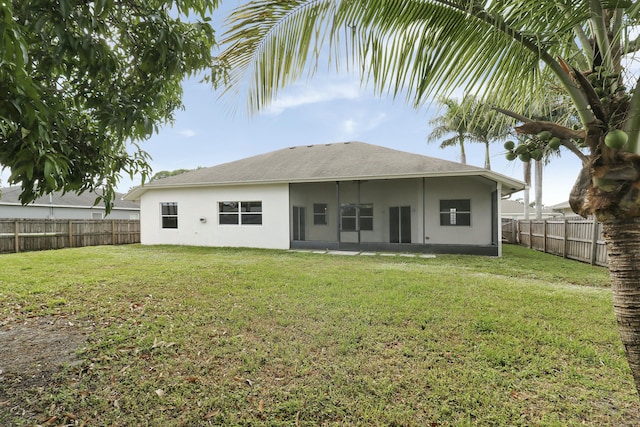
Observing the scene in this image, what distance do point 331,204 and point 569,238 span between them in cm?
993

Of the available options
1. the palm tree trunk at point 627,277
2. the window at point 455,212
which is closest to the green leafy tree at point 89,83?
the palm tree trunk at point 627,277

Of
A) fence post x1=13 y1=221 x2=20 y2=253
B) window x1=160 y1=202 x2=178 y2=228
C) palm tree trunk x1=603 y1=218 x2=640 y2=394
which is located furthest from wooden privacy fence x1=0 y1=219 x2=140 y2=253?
palm tree trunk x1=603 y1=218 x2=640 y2=394

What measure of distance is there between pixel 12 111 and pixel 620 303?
3.23 meters

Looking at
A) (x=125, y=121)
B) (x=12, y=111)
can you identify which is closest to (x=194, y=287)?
(x=125, y=121)

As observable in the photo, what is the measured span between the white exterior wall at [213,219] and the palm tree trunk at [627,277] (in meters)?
12.6

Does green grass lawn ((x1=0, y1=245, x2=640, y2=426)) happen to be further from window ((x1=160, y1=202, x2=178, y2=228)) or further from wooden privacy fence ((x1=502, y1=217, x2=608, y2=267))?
window ((x1=160, y1=202, x2=178, y2=228))

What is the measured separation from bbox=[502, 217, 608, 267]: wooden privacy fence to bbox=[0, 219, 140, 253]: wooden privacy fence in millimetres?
19716

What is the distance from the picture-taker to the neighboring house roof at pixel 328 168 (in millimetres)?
12180

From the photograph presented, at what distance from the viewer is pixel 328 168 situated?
47.1 feet

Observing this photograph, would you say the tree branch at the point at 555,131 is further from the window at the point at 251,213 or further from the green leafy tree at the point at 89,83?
the window at the point at 251,213

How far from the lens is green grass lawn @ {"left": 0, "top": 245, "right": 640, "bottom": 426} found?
2533mm

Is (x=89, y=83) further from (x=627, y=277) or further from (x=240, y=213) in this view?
(x=240, y=213)

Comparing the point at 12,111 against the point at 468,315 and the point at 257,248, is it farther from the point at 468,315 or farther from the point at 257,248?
the point at 257,248

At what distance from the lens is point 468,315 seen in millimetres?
4648
